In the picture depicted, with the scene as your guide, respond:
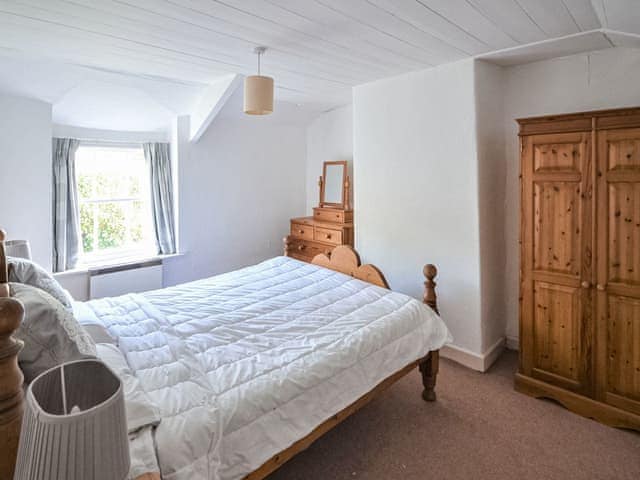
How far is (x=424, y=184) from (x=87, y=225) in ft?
11.0

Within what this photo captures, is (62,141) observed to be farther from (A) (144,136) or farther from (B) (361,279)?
(B) (361,279)

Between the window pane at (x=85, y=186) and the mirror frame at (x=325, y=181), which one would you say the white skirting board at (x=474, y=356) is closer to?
the mirror frame at (x=325, y=181)

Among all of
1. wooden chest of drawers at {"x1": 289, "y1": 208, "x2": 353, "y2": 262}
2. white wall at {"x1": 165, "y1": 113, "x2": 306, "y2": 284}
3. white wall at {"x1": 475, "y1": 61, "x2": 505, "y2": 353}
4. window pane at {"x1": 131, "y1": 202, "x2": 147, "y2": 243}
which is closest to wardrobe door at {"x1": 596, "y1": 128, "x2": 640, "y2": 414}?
white wall at {"x1": 475, "y1": 61, "x2": 505, "y2": 353}

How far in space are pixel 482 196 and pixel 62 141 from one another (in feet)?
12.3

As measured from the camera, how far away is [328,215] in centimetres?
→ 440

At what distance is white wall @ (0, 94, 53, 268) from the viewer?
2.96m

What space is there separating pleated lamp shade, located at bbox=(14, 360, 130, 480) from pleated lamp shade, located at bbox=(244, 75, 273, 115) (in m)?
2.02

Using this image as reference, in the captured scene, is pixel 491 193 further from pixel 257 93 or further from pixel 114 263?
pixel 114 263

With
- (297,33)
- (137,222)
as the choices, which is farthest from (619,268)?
(137,222)

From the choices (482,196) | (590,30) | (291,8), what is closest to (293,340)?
(291,8)

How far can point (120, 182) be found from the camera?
4.02 meters

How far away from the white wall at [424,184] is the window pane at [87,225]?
9.04ft

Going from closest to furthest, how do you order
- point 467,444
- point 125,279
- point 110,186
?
point 467,444 → point 125,279 → point 110,186

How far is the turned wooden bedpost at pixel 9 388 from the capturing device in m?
0.75
